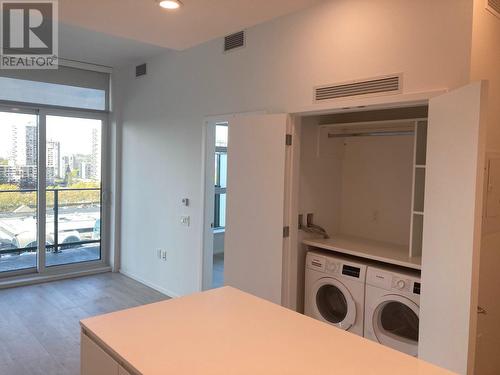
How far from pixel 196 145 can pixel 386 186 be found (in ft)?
6.77

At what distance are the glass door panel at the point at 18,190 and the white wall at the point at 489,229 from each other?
518 cm

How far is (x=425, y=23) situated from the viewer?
256 cm

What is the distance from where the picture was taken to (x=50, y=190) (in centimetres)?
554

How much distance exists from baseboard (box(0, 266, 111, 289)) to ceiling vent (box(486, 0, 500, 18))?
5587 millimetres

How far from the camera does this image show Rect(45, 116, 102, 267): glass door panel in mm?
5562

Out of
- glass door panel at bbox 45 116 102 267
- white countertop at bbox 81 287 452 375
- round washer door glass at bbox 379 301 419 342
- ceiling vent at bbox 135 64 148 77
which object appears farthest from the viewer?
glass door panel at bbox 45 116 102 267

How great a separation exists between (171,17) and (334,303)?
113 inches

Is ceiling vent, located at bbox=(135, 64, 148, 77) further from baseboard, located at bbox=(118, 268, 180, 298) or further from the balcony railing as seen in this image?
baseboard, located at bbox=(118, 268, 180, 298)

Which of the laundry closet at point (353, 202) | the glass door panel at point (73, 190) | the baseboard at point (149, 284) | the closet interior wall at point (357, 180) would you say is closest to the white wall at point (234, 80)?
the baseboard at point (149, 284)

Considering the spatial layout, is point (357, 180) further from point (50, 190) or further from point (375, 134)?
point (50, 190)

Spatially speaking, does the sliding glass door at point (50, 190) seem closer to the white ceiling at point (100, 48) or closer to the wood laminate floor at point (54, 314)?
the wood laminate floor at point (54, 314)

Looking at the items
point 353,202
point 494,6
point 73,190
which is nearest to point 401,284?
point 353,202

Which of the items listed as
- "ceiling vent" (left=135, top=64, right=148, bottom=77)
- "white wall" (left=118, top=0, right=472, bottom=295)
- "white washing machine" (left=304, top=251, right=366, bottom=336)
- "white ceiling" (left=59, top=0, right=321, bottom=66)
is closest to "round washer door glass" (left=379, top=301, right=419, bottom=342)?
"white washing machine" (left=304, top=251, right=366, bottom=336)

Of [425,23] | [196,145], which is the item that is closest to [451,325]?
[425,23]
